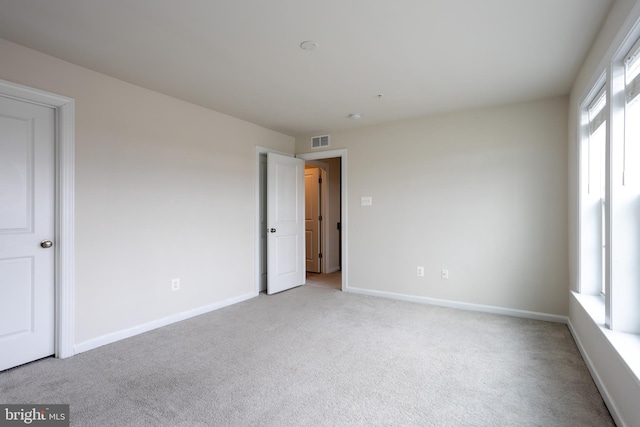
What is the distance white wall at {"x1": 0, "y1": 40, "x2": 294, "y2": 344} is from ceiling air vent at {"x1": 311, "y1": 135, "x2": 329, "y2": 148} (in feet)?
3.82

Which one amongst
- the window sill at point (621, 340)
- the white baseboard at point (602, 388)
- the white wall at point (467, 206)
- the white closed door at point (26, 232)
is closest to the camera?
the window sill at point (621, 340)

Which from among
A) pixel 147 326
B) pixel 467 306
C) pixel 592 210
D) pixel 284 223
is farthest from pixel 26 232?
pixel 592 210

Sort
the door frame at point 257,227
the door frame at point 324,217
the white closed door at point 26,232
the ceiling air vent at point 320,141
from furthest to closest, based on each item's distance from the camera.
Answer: the door frame at point 324,217 < the ceiling air vent at point 320,141 < the door frame at point 257,227 < the white closed door at point 26,232

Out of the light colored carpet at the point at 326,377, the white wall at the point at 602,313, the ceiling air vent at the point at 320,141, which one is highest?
the ceiling air vent at the point at 320,141

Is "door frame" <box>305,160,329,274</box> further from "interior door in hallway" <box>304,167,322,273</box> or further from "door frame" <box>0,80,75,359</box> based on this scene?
"door frame" <box>0,80,75,359</box>

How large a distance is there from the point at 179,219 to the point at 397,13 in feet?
9.45

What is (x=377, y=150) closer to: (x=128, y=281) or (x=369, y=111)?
(x=369, y=111)

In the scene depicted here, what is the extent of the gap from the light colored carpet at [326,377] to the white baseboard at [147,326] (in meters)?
0.10

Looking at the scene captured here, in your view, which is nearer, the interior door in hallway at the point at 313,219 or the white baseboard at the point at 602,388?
the white baseboard at the point at 602,388

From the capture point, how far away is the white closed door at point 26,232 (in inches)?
95.0

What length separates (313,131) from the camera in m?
4.98

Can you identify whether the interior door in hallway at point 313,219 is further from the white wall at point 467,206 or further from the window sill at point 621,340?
the window sill at point 621,340

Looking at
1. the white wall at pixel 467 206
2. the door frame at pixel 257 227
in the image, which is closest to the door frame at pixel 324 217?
the white wall at pixel 467 206

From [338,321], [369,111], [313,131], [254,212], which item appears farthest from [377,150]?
[338,321]
